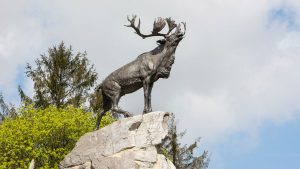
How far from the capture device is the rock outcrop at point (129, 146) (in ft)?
48.3

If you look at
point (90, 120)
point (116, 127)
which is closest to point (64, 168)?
point (116, 127)

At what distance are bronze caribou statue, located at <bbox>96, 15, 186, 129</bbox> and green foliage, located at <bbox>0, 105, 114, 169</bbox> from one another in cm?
1022

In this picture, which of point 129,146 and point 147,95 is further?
point 147,95

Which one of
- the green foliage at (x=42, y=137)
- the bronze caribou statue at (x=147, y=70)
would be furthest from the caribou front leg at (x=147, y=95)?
the green foliage at (x=42, y=137)

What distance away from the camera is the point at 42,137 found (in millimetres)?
26344

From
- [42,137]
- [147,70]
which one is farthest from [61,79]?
[147,70]

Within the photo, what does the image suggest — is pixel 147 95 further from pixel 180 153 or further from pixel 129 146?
pixel 180 153

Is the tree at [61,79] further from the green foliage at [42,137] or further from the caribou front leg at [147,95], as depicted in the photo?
the caribou front leg at [147,95]

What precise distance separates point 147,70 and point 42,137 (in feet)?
38.7

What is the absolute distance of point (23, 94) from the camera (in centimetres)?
3169

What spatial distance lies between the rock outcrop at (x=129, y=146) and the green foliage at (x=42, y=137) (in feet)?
34.0

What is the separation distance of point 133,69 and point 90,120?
40.3ft

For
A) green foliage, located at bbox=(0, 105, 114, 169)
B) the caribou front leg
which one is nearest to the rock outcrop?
the caribou front leg

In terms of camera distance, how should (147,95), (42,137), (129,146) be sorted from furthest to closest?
1. (42,137)
2. (147,95)
3. (129,146)
